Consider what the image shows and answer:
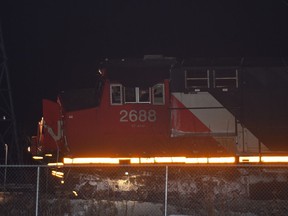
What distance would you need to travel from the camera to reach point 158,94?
16.6 m

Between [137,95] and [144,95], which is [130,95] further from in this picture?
[144,95]

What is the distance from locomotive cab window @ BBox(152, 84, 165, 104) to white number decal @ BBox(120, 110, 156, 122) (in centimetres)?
36

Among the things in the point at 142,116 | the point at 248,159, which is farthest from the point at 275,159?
the point at 142,116

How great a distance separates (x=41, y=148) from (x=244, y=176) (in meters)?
7.17

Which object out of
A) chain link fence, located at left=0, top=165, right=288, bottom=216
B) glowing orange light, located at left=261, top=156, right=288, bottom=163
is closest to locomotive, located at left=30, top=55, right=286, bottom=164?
glowing orange light, located at left=261, top=156, right=288, bottom=163

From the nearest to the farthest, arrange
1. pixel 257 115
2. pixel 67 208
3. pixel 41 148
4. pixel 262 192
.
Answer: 1. pixel 67 208
2. pixel 262 192
3. pixel 257 115
4. pixel 41 148

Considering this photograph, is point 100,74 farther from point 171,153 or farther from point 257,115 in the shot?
point 257,115

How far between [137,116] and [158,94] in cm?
98

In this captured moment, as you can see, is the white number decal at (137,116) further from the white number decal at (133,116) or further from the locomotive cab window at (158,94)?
the locomotive cab window at (158,94)

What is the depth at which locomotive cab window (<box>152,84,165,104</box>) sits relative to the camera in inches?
651

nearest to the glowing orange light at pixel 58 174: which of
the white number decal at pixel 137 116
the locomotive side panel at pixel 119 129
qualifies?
the locomotive side panel at pixel 119 129

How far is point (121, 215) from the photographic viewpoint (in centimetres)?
1336

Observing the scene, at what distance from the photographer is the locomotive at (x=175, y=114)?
1627 centimetres

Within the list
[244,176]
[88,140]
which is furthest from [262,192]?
[88,140]
